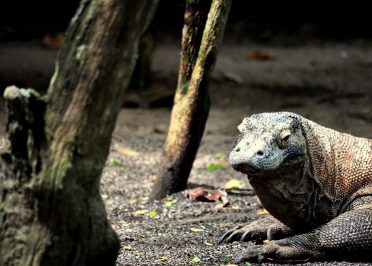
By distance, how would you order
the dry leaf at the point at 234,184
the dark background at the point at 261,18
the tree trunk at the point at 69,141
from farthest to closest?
the dark background at the point at 261,18
the dry leaf at the point at 234,184
the tree trunk at the point at 69,141

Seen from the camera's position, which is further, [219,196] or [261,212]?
[219,196]

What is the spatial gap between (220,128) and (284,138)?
13.8 ft

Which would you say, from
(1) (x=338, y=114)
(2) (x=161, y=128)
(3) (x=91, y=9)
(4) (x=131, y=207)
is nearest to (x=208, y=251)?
(4) (x=131, y=207)

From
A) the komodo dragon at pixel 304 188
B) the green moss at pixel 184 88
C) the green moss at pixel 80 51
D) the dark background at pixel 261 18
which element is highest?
the dark background at pixel 261 18

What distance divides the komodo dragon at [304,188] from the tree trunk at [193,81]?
0.96m

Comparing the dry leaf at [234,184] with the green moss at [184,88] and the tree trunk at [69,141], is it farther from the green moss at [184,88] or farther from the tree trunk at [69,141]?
the tree trunk at [69,141]

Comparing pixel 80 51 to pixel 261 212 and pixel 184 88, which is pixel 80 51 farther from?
pixel 261 212

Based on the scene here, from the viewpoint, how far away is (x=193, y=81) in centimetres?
558

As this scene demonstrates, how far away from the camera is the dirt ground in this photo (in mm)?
4855

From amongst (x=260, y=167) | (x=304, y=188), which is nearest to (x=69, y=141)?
(x=260, y=167)

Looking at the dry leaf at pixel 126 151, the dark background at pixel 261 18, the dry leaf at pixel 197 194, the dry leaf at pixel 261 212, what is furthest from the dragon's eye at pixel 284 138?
the dark background at pixel 261 18

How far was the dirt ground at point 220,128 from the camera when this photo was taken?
4.86 meters

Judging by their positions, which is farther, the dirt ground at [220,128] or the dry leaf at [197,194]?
the dry leaf at [197,194]

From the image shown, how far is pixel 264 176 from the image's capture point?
4461 millimetres
